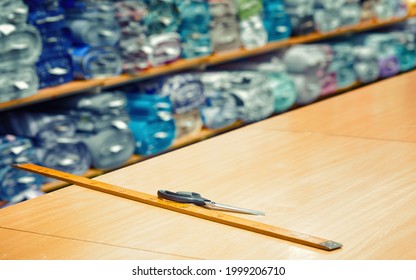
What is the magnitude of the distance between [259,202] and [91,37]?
232 centimetres

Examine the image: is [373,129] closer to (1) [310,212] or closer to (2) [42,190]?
(1) [310,212]

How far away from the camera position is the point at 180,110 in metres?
4.20

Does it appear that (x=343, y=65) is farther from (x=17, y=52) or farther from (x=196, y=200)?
(x=196, y=200)

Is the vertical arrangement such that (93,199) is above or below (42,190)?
above

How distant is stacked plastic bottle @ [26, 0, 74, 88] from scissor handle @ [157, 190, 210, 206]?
6.61ft

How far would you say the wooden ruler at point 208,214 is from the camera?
4.83ft

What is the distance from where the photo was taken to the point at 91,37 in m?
3.81

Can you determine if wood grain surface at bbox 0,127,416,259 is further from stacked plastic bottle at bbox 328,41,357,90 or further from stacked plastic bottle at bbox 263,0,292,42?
stacked plastic bottle at bbox 328,41,357,90

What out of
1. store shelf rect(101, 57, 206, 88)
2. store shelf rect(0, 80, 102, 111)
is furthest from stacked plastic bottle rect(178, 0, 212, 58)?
store shelf rect(0, 80, 102, 111)

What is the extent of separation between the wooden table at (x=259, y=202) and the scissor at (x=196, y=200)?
48 mm

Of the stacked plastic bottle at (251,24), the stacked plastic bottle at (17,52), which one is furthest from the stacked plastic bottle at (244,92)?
the stacked plastic bottle at (17,52)
